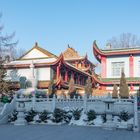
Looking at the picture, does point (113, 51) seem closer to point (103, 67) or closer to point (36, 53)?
point (103, 67)

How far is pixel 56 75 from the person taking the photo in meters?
31.2

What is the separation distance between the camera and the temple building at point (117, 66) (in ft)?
85.9

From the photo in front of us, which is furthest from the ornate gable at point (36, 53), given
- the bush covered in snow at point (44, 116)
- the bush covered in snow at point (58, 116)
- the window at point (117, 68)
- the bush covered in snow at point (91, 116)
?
the bush covered in snow at point (91, 116)

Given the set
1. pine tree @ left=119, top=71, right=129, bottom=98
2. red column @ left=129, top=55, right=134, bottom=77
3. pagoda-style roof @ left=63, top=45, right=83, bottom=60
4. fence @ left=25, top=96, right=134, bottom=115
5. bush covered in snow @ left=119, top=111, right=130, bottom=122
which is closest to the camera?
bush covered in snow @ left=119, top=111, right=130, bottom=122

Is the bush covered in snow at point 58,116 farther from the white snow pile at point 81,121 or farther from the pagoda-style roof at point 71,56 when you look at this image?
the pagoda-style roof at point 71,56

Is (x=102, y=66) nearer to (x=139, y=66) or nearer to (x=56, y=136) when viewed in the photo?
(x=139, y=66)

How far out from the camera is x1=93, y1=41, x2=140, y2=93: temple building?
2617 centimetres

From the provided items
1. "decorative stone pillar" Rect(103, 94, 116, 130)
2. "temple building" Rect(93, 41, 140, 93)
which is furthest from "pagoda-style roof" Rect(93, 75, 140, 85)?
"decorative stone pillar" Rect(103, 94, 116, 130)

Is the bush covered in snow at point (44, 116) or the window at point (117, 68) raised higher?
the window at point (117, 68)

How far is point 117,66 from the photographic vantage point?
27.1 meters

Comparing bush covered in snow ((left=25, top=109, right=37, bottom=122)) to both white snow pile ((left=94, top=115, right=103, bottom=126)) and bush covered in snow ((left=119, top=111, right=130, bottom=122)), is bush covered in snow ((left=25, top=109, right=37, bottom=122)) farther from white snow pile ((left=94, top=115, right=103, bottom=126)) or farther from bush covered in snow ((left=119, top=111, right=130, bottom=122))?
bush covered in snow ((left=119, top=111, right=130, bottom=122))

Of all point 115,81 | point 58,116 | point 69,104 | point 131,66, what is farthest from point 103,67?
point 58,116

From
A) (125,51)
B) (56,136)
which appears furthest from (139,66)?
(56,136)

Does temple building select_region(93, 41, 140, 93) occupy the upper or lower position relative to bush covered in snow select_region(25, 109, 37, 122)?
upper
